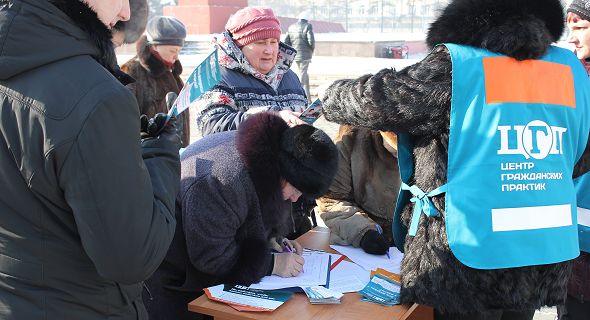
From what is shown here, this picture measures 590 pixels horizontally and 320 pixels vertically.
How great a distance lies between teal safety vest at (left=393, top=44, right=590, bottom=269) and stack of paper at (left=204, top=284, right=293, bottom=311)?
1.82 feet

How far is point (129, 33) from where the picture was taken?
4.58ft

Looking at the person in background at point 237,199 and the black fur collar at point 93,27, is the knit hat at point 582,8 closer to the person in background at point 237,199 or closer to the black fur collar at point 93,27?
the person in background at point 237,199

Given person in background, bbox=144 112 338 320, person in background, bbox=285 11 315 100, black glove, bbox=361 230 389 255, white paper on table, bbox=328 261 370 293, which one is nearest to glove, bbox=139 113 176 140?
person in background, bbox=144 112 338 320

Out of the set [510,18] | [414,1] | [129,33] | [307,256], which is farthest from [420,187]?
[414,1]

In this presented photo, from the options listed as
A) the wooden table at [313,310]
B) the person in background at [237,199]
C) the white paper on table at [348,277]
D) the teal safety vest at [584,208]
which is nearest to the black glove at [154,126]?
the person in background at [237,199]

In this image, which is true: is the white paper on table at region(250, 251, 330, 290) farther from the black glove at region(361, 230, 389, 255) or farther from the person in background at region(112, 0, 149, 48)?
the person in background at region(112, 0, 149, 48)

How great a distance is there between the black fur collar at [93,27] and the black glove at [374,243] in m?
1.32

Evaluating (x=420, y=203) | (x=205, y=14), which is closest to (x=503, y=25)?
(x=420, y=203)

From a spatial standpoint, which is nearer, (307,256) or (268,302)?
(268,302)

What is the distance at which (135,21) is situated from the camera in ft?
4.68

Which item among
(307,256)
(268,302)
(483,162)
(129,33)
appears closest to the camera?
(129,33)

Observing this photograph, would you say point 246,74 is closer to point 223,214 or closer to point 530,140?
point 223,214

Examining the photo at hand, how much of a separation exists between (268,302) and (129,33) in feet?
2.96

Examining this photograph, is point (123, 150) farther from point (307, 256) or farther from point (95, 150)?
point (307, 256)
